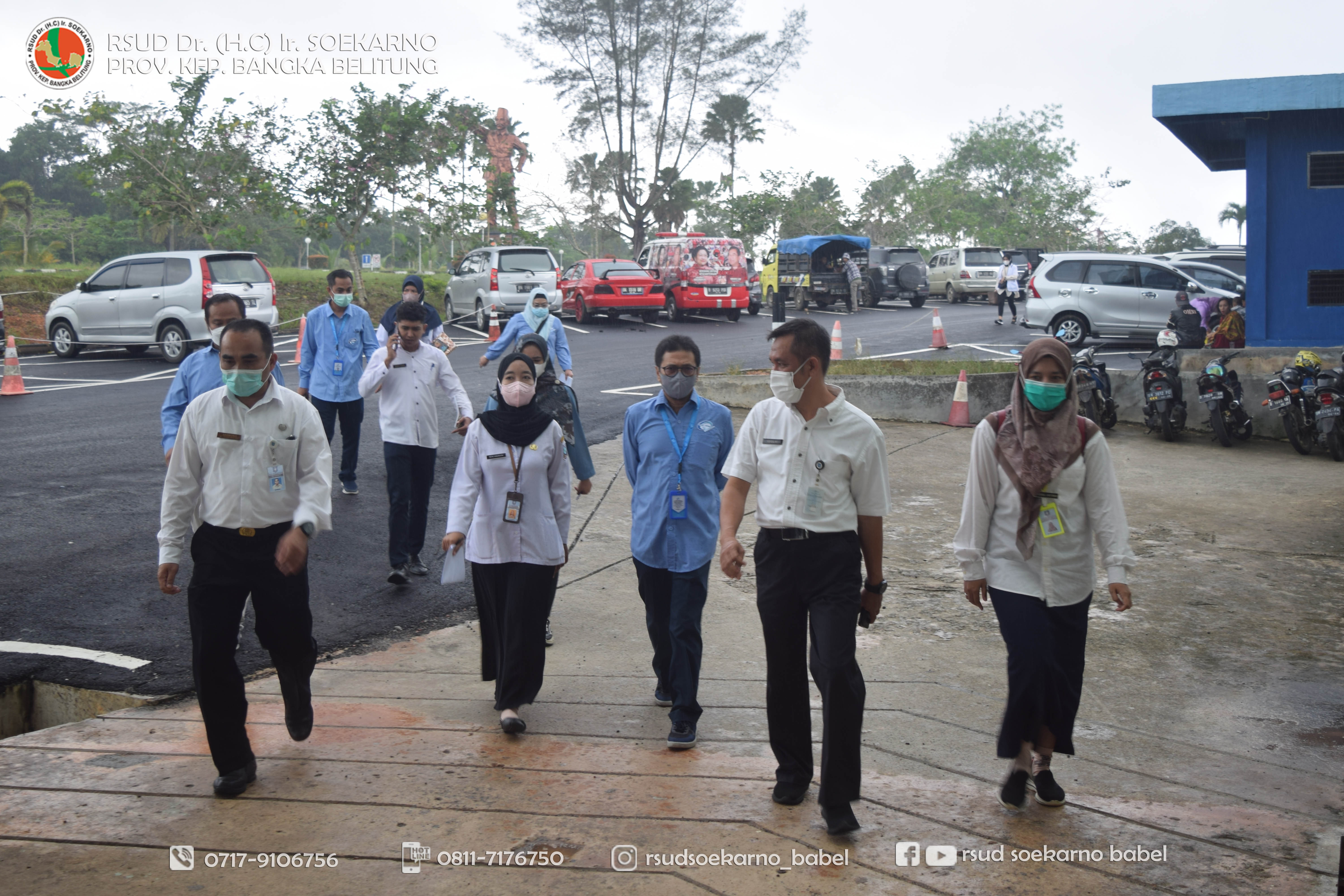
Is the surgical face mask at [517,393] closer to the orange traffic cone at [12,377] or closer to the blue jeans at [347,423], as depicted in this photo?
the blue jeans at [347,423]

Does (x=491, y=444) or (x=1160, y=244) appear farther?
(x=1160, y=244)

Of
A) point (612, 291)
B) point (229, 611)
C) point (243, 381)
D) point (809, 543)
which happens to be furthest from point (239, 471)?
point (612, 291)

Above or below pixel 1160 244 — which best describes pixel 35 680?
below

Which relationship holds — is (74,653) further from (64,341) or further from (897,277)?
(897,277)

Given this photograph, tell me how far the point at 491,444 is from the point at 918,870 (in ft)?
7.90

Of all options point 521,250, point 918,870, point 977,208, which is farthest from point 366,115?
point 977,208

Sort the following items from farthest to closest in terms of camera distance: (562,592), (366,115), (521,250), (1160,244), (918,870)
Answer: (1160,244)
(366,115)
(521,250)
(562,592)
(918,870)

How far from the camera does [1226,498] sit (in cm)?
960

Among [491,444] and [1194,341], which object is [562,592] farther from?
[1194,341]

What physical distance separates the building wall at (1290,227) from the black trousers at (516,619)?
12992 millimetres

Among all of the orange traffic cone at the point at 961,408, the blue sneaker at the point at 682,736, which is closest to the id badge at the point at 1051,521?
the blue sneaker at the point at 682,736

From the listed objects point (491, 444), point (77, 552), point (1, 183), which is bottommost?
point (77, 552)

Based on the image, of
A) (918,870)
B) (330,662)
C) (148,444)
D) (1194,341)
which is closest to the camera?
(918,870)

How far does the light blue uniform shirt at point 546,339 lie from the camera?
27.3 feet
